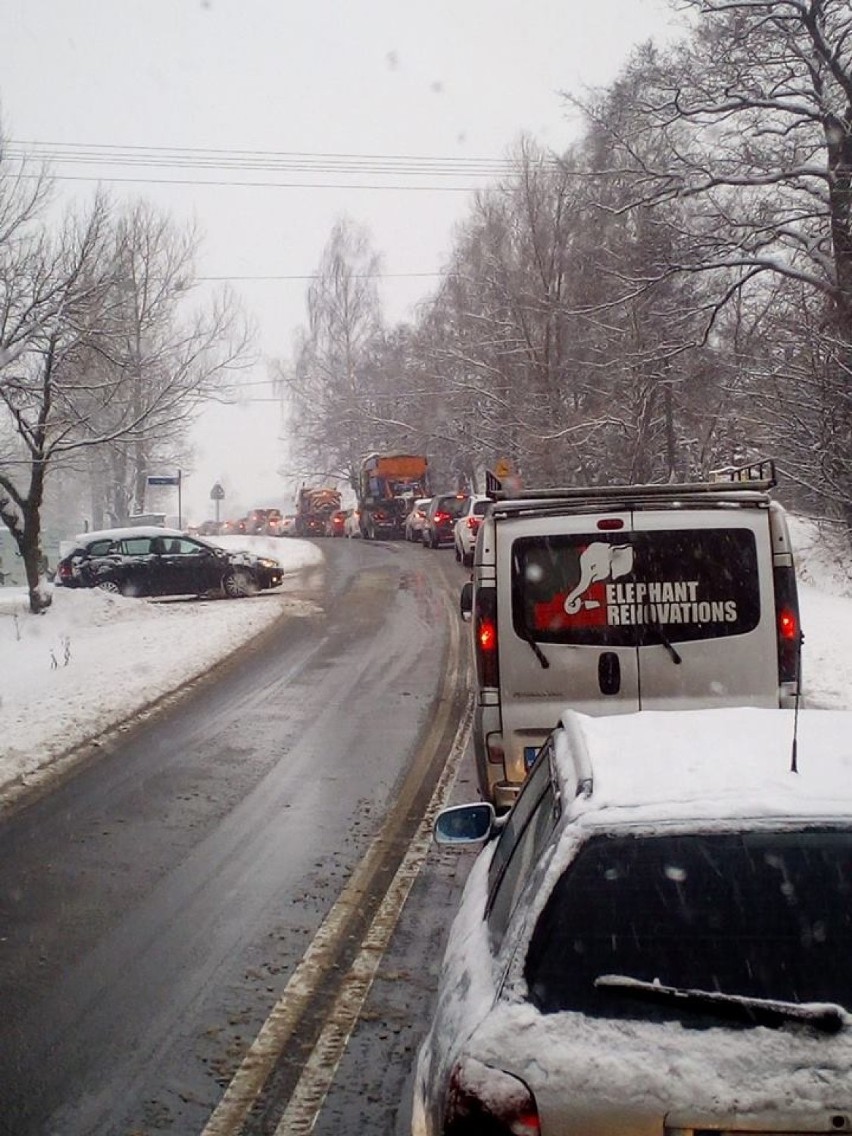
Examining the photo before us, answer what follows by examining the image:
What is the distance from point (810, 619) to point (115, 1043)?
15244 mm

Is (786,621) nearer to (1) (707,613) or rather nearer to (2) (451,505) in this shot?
(1) (707,613)

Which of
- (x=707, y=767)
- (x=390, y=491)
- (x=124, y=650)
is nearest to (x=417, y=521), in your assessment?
(x=390, y=491)

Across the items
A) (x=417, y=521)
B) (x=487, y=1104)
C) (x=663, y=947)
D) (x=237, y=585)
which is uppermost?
(x=417, y=521)

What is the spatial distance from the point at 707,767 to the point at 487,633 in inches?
170

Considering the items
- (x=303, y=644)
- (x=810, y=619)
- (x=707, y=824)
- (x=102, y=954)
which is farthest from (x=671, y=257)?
(x=707, y=824)

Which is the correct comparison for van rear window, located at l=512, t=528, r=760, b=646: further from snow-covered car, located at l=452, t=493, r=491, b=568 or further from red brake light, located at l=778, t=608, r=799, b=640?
snow-covered car, located at l=452, t=493, r=491, b=568

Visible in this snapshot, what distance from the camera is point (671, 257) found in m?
24.5

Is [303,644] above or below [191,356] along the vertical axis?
below

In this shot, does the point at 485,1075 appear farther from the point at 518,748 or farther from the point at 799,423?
the point at 799,423

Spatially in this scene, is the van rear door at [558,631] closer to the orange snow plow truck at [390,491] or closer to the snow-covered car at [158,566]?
the snow-covered car at [158,566]

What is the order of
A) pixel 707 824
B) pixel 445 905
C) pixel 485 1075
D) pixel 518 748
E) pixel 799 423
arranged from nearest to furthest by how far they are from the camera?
pixel 485 1075
pixel 707 824
pixel 445 905
pixel 518 748
pixel 799 423

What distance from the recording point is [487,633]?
7414mm

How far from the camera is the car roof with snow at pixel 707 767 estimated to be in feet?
9.37

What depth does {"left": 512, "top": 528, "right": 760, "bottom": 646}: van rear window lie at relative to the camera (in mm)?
7203
